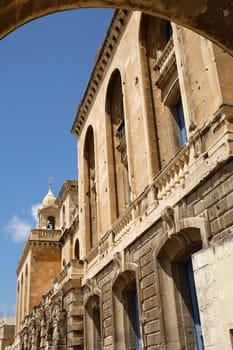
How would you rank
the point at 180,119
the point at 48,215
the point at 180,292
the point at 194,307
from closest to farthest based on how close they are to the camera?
the point at 194,307
the point at 180,292
the point at 180,119
the point at 48,215

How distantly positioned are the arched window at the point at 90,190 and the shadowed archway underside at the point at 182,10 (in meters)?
13.8

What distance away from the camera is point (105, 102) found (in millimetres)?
16922

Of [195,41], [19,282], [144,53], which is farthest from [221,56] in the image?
[19,282]

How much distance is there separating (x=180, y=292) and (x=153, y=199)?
2395 millimetres

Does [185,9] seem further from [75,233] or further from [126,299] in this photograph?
[75,233]

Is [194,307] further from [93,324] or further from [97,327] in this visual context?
[93,324]

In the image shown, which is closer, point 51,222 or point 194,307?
point 194,307

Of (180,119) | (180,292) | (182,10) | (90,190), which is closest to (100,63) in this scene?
(90,190)

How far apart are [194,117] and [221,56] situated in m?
1.38

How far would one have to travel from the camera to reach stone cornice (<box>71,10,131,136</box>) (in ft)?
49.8

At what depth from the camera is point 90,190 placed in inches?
763

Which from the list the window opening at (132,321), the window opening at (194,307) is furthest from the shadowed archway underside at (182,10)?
the window opening at (132,321)

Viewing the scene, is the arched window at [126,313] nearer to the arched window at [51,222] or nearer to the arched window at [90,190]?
the arched window at [90,190]

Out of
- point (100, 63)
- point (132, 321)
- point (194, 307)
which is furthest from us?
point (100, 63)
